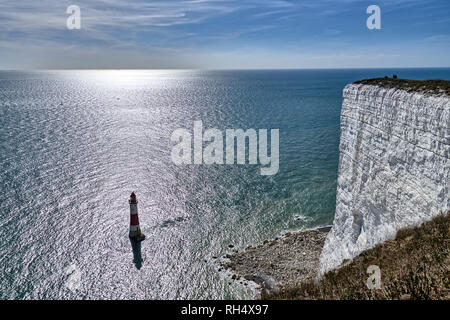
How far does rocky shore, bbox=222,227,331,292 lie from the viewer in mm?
26891

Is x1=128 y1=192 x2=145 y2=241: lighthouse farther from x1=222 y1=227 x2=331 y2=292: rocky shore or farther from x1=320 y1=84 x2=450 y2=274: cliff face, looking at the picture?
x1=320 y1=84 x2=450 y2=274: cliff face

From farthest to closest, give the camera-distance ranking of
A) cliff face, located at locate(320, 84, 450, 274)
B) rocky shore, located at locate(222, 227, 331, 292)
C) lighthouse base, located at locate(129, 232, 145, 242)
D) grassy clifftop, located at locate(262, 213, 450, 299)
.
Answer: lighthouse base, located at locate(129, 232, 145, 242) → rocky shore, located at locate(222, 227, 331, 292) → cliff face, located at locate(320, 84, 450, 274) → grassy clifftop, located at locate(262, 213, 450, 299)

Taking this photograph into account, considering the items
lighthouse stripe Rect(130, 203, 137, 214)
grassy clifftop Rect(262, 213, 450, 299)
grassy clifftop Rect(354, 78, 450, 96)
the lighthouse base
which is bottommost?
the lighthouse base

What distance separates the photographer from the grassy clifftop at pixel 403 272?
8297 millimetres

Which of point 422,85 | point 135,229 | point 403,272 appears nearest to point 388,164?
point 422,85

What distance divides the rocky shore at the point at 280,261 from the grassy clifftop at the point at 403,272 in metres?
14.5

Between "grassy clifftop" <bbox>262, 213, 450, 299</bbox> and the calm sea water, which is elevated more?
"grassy clifftop" <bbox>262, 213, 450, 299</bbox>

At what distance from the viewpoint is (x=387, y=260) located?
11125 millimetres

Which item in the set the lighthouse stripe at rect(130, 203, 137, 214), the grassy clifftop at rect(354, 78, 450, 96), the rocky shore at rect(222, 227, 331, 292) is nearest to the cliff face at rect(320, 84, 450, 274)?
the grassy clifftop at rect(354, 78, 450, 96)

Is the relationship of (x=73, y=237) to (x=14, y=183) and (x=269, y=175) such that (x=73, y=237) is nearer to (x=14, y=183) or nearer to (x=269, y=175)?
(x=14, y=183)

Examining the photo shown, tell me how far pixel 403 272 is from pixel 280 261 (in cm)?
2082

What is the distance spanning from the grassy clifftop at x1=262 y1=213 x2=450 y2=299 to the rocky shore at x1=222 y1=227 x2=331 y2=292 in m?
14.5

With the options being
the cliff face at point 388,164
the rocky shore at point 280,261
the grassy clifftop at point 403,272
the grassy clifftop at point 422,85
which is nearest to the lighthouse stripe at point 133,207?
the rocky shore at point 280,261

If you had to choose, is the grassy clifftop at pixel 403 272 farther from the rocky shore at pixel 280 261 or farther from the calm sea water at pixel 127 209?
the calm sea water at pixel 127 209
